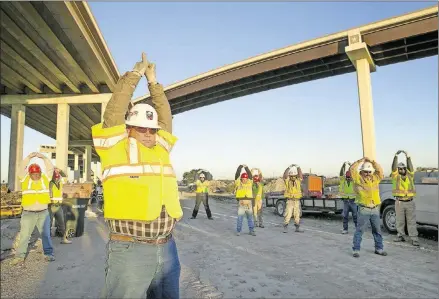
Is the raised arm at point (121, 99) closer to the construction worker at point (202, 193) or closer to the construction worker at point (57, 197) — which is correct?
the construction worker at point (57, 197)

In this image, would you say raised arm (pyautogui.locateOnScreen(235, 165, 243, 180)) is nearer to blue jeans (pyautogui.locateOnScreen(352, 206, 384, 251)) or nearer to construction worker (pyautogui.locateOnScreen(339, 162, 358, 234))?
construction worker (pyautogui.locateOnScreen(339, 162, 358, 234))

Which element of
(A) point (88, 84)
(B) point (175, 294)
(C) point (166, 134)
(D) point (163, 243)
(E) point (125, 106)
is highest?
(A) point (88, 84)

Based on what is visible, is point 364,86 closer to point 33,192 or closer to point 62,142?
point 33,192

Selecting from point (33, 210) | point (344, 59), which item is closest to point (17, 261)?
point (33, 210)

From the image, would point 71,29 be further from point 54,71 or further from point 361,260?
point 361,260

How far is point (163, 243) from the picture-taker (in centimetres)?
267

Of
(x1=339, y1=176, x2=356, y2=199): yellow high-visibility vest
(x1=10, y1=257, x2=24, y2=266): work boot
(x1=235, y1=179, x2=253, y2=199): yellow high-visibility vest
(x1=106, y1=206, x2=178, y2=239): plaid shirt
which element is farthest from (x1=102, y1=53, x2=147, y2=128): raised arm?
(x1=339, y1=176, x2=356, y2=199): yellow high-visibility vest

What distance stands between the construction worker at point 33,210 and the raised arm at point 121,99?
5.23 m

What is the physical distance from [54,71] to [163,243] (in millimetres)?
18471

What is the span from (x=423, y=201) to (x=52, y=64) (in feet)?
56.4

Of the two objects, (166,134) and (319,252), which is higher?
(166,134)

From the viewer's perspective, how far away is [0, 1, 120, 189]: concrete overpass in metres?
12.7

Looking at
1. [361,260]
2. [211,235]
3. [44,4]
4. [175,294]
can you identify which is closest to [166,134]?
[175,294]

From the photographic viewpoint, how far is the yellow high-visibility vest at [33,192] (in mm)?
7016
